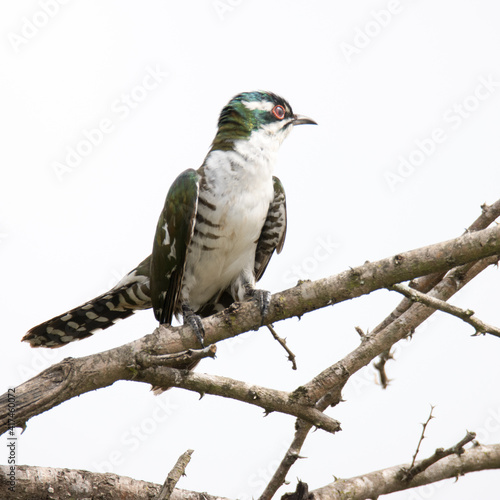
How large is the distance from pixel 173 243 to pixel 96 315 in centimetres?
109

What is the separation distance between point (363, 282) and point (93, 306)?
8.43 ft

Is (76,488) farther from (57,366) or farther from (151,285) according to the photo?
(151,285)

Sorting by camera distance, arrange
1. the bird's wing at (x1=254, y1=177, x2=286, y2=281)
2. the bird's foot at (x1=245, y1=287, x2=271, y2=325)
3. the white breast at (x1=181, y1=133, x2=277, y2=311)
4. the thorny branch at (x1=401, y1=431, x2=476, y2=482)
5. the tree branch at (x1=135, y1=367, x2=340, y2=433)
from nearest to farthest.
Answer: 1. the thorny branch at (x1=401, y1=431, x2=476, y2=482)
2. the tree branch at (x1=135, y1=367, x2=340, y2=433)
3. the bird's foot at (x1=245, y1=287, x2=271, y2=325)
4. the white breast at (x1=181, y1=133, x2=277, y2=311)
5. the bird's wing at (x1=254, y1=177, x2=286, y2=281)

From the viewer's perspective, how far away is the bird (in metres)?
4.38

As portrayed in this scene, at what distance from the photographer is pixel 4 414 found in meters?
2.96

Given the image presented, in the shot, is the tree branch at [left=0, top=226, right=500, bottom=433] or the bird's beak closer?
the tree branch at [left=0, top=226, right=500, bottom=433]

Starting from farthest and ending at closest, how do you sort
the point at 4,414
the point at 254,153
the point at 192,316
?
the point at 254,153 < the point at 192,316 < the point at 4,414

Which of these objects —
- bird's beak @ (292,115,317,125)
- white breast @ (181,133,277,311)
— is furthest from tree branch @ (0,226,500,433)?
bird's beak @ (292,115,317,125)

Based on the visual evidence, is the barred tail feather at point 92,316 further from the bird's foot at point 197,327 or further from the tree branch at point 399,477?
the tree branch at point 399,477

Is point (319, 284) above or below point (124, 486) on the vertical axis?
above

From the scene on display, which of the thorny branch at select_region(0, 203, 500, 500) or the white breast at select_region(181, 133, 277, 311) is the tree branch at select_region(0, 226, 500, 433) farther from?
the white breast at select_region(181, 133, 277, 311)

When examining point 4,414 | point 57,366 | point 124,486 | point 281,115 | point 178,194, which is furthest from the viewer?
point 281,115

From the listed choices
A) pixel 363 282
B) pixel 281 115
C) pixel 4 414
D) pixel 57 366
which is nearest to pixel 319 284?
pixel 363 282

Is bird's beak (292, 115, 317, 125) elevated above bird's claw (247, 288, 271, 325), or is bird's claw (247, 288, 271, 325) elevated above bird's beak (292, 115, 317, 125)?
bird's beak (292, 115, 317, 125)
